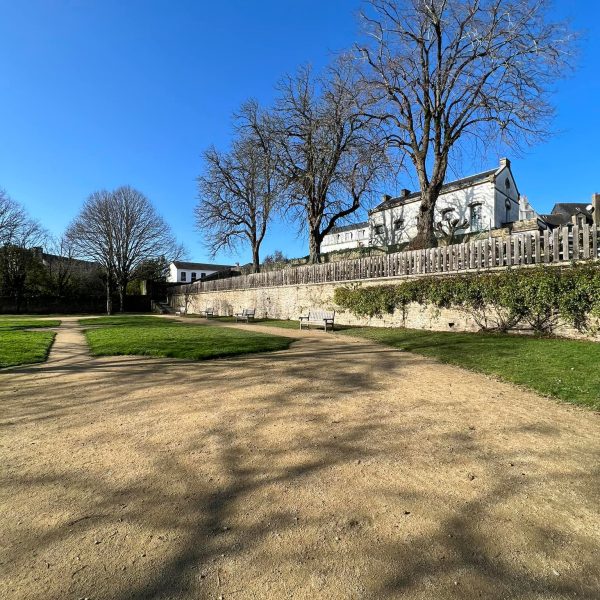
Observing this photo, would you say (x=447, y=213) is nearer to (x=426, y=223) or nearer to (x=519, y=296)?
(x=426, y=223)

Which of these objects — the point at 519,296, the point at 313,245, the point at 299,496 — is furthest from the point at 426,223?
the point at 299,496

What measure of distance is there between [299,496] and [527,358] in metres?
6.13

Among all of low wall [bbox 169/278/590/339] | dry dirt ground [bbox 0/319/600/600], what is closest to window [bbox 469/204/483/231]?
low wall [bbox 169/278/590/339]

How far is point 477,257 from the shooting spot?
11.7 metres

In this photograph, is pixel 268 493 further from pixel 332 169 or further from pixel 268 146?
pixel 268 146

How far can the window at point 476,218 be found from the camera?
32.3 m

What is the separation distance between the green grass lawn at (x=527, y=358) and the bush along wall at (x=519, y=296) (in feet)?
1.93

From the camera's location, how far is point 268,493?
8.57ft

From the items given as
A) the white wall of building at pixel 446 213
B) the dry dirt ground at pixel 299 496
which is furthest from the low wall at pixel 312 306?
the white wall of building at pixel 446 213

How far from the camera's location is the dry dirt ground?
1.83 m

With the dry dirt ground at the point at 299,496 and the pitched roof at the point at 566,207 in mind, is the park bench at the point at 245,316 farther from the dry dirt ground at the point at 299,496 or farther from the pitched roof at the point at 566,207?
the pitched roof at the point at 566,207

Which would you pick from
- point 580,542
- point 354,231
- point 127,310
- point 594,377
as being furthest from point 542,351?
point 354,231

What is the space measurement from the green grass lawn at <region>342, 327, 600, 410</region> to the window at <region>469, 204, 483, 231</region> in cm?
2548

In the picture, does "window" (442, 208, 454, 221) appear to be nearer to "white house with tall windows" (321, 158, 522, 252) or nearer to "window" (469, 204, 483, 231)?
"white house with tall windows" (321, 158, 522, 252)
